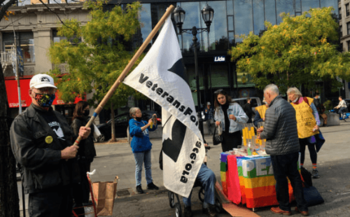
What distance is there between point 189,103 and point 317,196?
2.85m

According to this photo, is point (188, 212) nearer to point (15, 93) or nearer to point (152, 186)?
point (152, 186)

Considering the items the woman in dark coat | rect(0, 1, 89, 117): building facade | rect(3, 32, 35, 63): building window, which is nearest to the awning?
rect(0, 1, 89, 117): building facade

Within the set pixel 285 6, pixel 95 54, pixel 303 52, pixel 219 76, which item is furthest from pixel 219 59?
pixel 95 54

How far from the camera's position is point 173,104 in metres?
3.79

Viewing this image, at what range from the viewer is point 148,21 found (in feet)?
79.8

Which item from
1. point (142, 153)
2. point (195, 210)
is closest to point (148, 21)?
point (142, 153)

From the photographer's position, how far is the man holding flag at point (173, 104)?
3.71 meters

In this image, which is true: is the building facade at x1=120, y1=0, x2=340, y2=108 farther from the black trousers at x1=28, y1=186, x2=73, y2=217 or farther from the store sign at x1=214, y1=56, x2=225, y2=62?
the black trousers at x1=28, y1=186, x2=73, y2=217

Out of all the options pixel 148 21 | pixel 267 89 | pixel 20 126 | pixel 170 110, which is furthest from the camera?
pixel 148 21

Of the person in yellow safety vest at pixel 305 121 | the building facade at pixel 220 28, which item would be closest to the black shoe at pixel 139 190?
the person in yellow safety vest at pixel 305 121

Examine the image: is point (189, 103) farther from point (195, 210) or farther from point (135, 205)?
point (135, 205)

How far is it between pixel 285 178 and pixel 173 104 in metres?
2.18

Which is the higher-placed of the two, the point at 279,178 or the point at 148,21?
the point at 148,21

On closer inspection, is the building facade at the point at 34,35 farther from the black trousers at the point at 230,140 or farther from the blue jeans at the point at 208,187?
the blue jeans at the point at 208,187
